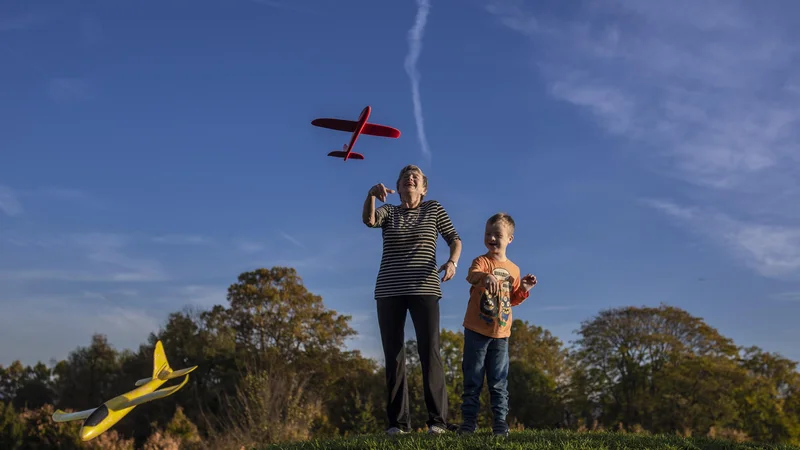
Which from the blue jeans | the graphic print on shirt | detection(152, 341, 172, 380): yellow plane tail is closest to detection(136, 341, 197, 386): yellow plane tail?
detection(152, 341, 172, 380): yellow plane tail

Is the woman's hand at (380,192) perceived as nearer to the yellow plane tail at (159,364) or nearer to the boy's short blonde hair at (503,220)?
the boy's short blonde hair at (503,220)

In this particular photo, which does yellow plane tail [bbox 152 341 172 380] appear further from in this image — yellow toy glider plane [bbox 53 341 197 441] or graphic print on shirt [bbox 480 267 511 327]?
graphic print on shirt [bbox 480 267 511 327]

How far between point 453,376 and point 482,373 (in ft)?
75.9

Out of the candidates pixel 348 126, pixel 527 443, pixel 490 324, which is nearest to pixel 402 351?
pixel 490 324

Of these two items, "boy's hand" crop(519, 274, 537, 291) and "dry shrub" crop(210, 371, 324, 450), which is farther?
"dry shrub" crop(210, 371, 324, 450)

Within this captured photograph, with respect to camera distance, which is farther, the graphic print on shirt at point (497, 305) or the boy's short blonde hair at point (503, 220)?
the boy's short blonde hair at point (503, 220)

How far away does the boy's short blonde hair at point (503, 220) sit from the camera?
20.5 ft

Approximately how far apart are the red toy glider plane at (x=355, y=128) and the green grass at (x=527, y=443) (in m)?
10.0

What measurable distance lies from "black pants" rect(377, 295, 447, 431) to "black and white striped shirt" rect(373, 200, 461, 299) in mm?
118

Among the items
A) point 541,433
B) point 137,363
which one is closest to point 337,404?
point 137,363

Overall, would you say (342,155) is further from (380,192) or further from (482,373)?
(482,373)

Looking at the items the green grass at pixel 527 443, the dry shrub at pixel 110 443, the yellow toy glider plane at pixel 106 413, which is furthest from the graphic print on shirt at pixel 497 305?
the dry shrub at pixel 110 443

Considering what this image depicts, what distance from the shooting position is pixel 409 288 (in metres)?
6.52

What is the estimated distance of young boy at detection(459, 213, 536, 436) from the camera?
6031 mm
